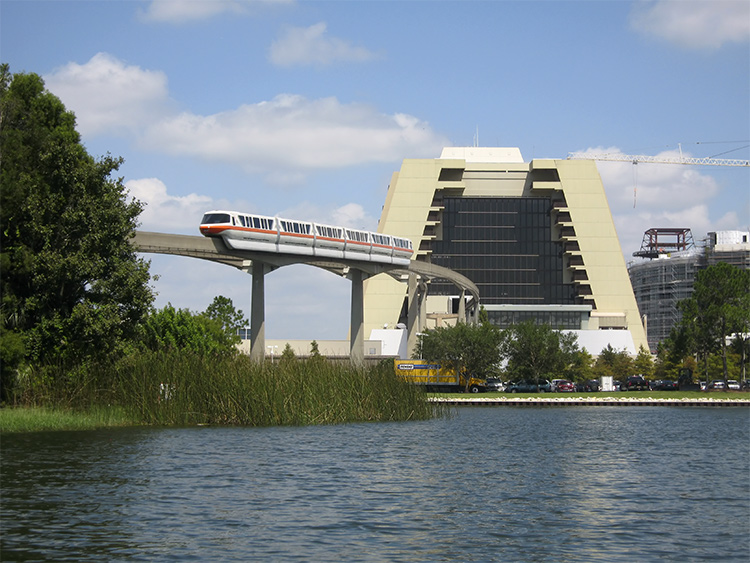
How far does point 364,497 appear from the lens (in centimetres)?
2711

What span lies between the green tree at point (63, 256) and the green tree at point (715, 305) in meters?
67.8

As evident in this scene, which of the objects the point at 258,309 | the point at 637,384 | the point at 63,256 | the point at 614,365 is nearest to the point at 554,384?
the point at 637,384

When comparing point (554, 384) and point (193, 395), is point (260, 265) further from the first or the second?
point (554, 384)

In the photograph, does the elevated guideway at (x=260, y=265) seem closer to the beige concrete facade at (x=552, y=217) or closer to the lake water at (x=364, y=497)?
the lake water at (x=364, y=497)

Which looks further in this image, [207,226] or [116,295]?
[207,226]

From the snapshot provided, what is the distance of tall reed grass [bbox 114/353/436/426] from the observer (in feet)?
147

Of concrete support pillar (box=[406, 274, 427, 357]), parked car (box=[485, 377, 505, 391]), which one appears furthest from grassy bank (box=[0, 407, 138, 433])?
concrete support pillar (box=[406, 274, 427, 357])

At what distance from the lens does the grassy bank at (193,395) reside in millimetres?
44188

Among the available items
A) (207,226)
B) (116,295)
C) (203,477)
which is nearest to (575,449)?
(203,477)

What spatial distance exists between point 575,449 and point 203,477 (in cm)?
1881

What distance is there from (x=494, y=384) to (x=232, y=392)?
66.2 meters

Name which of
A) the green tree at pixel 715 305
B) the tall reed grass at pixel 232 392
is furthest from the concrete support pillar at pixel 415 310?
the tall reed grass at pixel 232 392

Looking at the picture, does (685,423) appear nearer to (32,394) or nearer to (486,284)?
(32,394)

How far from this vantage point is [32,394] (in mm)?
44219
